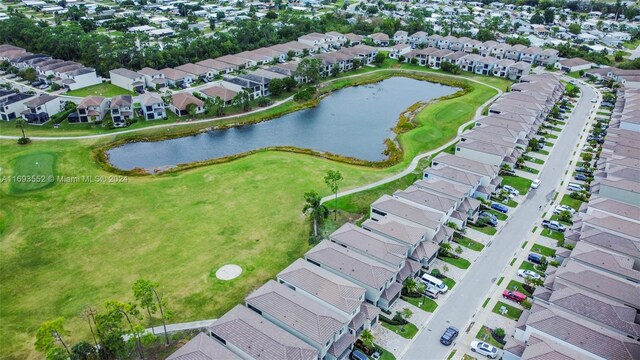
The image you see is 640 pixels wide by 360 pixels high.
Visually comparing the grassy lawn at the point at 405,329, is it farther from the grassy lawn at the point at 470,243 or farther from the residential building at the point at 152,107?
the residential building at the point at 152,107

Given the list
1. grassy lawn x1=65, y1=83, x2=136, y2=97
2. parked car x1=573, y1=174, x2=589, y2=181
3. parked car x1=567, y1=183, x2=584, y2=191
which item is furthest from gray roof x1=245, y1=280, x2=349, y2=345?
grassy lawn x1=65, y1=83, x2=136, y2=97

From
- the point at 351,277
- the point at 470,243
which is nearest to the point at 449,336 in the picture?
the point at 351,277

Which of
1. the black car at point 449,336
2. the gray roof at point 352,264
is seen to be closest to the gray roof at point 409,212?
the gray roof at point 352,264

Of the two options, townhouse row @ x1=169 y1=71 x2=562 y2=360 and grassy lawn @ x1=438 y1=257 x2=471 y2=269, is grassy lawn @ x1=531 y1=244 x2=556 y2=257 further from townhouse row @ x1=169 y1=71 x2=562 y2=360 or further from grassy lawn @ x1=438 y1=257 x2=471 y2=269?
grassy lawn @ x1=438 y1=257 x2=471 y2=269

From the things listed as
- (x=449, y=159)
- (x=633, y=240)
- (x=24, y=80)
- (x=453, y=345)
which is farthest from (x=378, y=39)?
(x=453, y=345)

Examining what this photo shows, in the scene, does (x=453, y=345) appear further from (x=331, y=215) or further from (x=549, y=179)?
(x=549, y=179)
